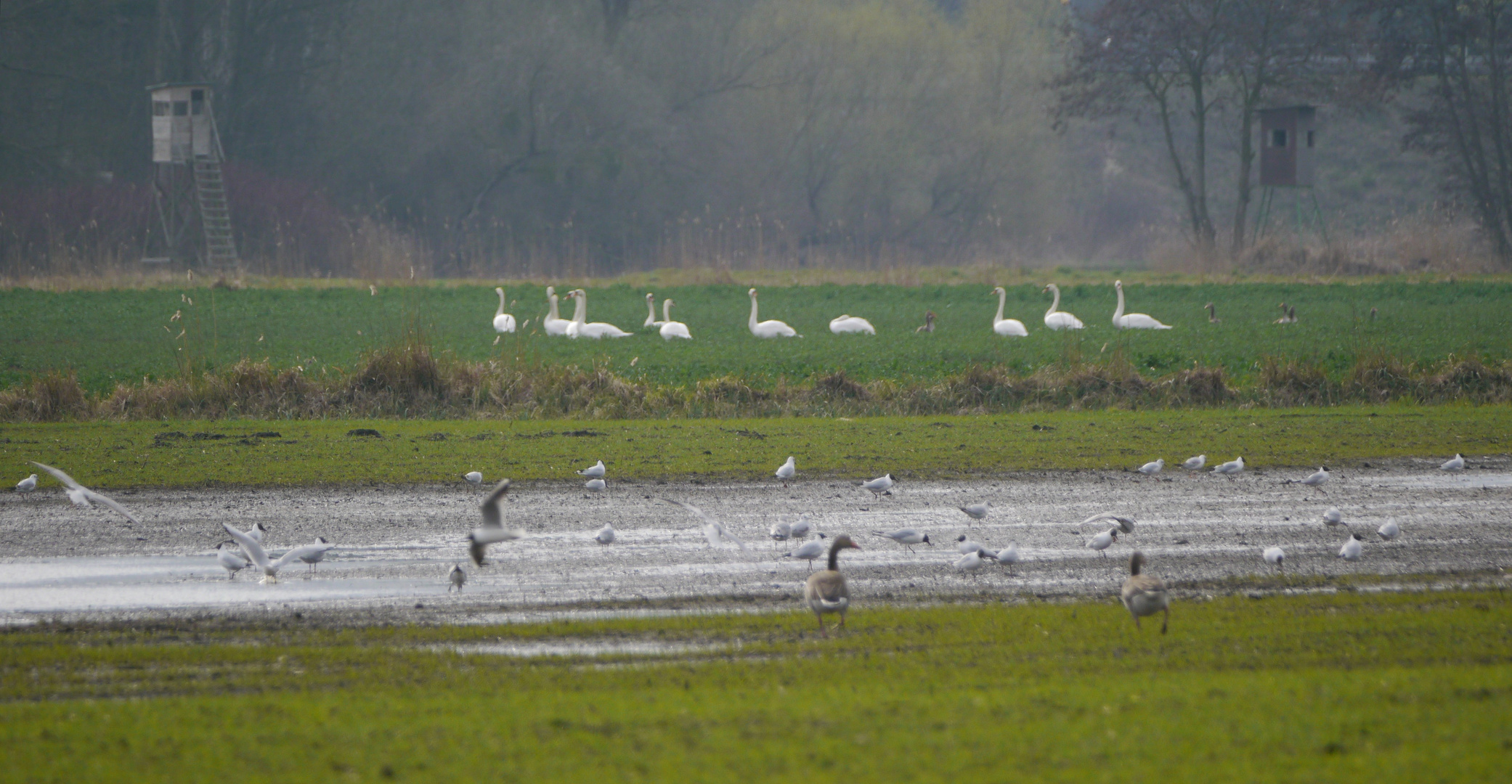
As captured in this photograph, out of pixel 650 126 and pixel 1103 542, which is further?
pixel 650 126

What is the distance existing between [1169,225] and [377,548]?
68.1 metres

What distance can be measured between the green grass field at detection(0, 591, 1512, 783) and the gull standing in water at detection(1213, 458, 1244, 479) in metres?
5.64

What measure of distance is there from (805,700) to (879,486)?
697cm

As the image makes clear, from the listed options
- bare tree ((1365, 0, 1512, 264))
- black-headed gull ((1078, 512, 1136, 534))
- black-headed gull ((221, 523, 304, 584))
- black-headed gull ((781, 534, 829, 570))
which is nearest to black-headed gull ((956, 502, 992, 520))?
black-headed gull ((1078, 512, 1136, 534))

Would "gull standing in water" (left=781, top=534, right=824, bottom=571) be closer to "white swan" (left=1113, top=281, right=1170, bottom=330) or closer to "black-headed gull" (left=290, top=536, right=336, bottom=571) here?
"black-headed gull" (left=290, top=536, right=336, bottom=571)

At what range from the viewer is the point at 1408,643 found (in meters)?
7.27

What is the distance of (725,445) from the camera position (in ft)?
53.6

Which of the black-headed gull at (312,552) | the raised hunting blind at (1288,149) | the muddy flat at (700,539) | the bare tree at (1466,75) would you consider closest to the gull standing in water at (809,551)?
the muddy flat at (700,539)

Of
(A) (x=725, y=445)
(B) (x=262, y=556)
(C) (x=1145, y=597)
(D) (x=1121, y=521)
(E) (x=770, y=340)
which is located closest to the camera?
(C) (x=1145, y=597)

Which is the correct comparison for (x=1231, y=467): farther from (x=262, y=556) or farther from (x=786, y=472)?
(x=262, y=556)

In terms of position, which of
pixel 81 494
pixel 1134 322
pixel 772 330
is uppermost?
pixel 1134 322

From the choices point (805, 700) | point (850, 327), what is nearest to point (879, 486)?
point (805, 700)

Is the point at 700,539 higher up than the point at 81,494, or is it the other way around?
the point at 81,494

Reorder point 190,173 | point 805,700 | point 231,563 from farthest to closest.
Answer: point 190,173 < point 231,563 < point 805,700
